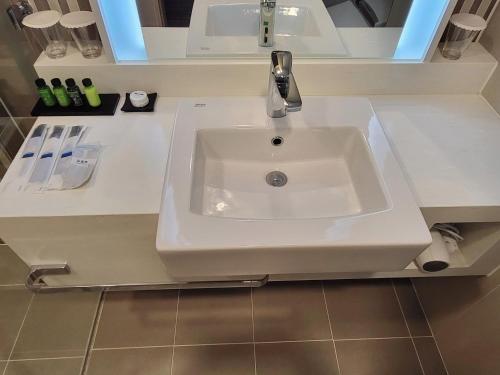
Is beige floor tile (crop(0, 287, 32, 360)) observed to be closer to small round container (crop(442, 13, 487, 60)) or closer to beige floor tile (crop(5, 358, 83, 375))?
beige floor tile (crop(5, 358, 83, 375))

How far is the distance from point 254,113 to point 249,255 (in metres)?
0.45

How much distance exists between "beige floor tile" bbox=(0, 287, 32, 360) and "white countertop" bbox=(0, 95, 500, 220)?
65 cm

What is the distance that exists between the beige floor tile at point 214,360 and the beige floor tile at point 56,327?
1.24 feet

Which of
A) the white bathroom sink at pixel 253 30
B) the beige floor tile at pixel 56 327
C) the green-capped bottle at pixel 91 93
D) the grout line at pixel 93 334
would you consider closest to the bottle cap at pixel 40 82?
the green-capped bottle at pixel 91 93

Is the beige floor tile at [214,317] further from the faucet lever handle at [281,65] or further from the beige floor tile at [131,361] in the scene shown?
the faucet lever handle at [281,65]

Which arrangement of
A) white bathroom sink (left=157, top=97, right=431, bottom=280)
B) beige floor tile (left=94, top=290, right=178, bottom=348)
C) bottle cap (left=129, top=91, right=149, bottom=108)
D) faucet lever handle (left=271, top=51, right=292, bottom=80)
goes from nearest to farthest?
white bathroom sink (left=157, top=97, right=431, bottom=280) < faucet lever handle (left=271, top=51, right=292, bottom=80) < bottle cap (left=129, top=91, right=149, bottom=108) < beige floor tile (left=94, top=290, right=178, bottom=348)

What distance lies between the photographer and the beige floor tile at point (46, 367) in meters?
1.19

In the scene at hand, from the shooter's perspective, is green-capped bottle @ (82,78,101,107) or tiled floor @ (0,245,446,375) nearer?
green-capped bottle @ (82,78,101,107)

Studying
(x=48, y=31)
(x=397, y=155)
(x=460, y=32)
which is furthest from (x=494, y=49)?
(x=48, y=31)

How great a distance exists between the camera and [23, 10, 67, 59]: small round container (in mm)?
920

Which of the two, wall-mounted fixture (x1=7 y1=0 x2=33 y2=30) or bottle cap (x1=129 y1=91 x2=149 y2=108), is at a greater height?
wall-mounted fixture (x1=7 y1=0 x2=33 y2=30)

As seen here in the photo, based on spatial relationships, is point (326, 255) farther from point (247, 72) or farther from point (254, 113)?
point (247, 72)

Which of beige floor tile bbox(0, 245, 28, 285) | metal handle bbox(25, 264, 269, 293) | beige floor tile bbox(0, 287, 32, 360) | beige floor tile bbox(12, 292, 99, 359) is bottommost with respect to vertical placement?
beige floor tile bbox(12, 292, 99, 359)

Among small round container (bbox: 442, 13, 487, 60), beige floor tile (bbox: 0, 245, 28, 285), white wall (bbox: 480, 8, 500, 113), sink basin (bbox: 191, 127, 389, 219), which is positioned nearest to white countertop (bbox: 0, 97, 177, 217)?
sink basin (bbox: 191, 127, 389, 219)
